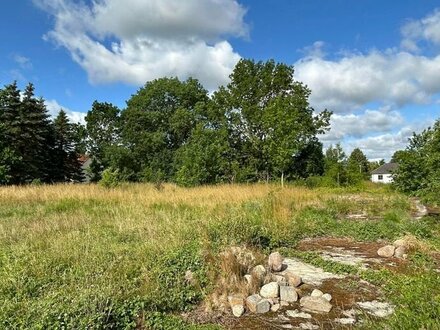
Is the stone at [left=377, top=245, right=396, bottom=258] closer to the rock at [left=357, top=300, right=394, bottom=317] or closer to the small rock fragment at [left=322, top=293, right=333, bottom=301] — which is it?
the rock at [left=357, top=300, right=394, bottom=317]

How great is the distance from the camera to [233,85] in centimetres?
3097

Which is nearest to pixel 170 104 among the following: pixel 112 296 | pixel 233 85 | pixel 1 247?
pixel 233 85

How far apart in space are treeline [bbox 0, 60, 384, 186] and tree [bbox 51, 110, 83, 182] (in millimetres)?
108

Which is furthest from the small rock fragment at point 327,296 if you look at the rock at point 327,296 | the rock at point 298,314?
the rock at point 298,314

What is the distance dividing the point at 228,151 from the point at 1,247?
76.8 ft

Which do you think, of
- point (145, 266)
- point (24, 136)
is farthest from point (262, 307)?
point (24, 136)

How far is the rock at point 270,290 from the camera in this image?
449 cm

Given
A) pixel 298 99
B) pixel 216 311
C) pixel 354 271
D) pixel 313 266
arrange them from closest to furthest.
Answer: pixel 216 311 < pixel 354 271 < pixel 313 266 < pixel 298 99

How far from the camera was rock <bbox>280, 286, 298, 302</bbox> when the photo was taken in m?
4.47

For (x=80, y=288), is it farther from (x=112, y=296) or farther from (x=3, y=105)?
(x=3, y=105)

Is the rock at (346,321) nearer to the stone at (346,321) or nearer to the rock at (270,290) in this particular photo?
the stone at (346,321)

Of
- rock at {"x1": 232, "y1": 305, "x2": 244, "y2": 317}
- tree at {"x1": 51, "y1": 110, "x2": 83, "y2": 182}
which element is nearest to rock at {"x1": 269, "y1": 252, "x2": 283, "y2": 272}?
rock at {"x1": 232, "y1": 305, "x2": 244, "y2": 317}

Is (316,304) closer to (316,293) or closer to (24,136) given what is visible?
(316,293)

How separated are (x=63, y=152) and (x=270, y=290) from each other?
37.3m
